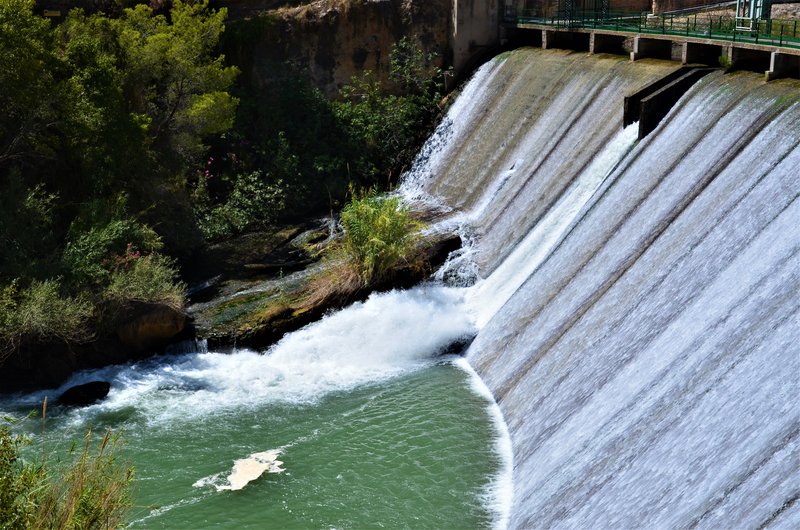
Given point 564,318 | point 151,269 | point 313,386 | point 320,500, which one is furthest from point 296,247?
point 320,500

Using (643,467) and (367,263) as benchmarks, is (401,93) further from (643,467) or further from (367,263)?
(643,467)

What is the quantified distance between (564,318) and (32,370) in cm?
945

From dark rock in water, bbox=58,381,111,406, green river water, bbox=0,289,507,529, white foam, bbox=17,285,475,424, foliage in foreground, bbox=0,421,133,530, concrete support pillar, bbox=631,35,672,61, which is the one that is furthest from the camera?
concrete support pillar, bbox=631,35,672,61

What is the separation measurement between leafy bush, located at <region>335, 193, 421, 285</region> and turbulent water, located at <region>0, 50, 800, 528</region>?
2.18 ft

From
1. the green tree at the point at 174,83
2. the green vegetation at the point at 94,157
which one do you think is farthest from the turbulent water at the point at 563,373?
the green tree at the point at 174,83

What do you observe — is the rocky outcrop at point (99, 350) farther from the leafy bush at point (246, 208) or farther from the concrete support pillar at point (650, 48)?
the concrete support pillar at point (650, 48)

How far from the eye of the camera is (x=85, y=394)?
16.5m

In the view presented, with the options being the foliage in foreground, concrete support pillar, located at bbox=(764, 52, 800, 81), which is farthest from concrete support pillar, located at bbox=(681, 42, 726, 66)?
the foliage in foreground

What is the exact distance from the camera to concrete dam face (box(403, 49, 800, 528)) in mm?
10219

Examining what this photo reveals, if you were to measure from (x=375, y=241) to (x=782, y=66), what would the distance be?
8044mm

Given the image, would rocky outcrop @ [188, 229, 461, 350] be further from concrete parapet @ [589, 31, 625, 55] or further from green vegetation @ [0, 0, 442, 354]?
concrete parapet @ [589, 31, 625, 55]

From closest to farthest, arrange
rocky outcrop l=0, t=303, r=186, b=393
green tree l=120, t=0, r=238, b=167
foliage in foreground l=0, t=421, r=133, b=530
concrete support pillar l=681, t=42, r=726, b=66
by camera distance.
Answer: foliage in foreground l=0, t=421, r=133, b=530 → rocky outcrop l=0, t=303, r=186, b=393 → concrete support pillar l=681, t=42, r=726, b=66 → green tree l=120, t=0, r=238, b=167

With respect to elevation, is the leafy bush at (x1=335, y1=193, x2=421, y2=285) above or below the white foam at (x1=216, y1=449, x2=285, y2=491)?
above

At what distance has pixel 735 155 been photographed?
15.1 m
